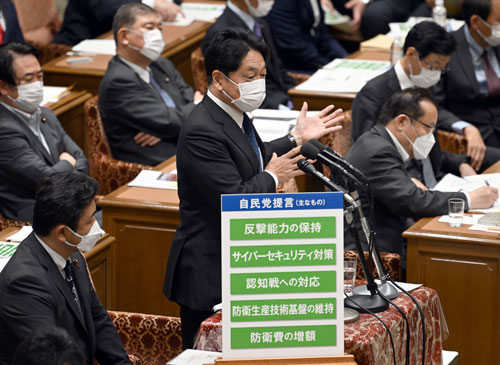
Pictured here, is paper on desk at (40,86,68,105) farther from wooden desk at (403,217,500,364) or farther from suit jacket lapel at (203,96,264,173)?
suit jacket lapel at (203,96,264,173)

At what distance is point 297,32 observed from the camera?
7.93 meters

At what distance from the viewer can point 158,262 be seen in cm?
494

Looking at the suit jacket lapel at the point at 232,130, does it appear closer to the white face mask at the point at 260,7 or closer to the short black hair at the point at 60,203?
the short black hair at the point at 60,203

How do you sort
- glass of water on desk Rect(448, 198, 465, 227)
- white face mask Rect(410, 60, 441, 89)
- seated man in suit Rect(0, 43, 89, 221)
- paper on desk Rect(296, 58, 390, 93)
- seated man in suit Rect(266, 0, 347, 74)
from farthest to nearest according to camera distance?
1. seated man in suit Rect(266, 0, 347, 74)
2. paper on desk Rect(296, 58, 390, 93)
3. white face mask Rect(410, 60, 441, 89)
4. seated man in suit Rect(0, 43, 89, 221)
5. glass of water on desk Rect(448, 198, 465, 227)

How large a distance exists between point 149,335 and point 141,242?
115cm

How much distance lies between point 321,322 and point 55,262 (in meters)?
1.05

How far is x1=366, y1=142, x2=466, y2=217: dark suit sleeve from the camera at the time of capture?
4.72 m

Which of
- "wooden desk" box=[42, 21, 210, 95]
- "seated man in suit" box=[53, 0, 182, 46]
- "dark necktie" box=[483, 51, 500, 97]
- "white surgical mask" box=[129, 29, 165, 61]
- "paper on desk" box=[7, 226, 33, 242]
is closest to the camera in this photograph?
"paper on desk" box=[7, 226, 33, 242]

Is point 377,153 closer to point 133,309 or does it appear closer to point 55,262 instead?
point 133,309

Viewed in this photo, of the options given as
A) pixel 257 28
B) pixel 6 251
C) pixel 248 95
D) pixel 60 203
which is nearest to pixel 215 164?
pixel 248 95

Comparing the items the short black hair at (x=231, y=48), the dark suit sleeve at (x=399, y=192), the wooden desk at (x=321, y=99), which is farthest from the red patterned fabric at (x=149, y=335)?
the wooden desk at (x=321, y=99)

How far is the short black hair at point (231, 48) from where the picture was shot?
3627 millimetres

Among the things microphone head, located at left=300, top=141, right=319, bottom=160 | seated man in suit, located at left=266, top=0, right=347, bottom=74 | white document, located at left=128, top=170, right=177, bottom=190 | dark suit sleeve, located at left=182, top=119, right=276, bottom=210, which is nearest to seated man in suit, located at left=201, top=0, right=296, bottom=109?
seated man in suit, located at left=266, top=0, right=347, bottom=74

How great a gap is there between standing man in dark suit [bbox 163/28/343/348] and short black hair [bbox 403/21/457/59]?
214cm
